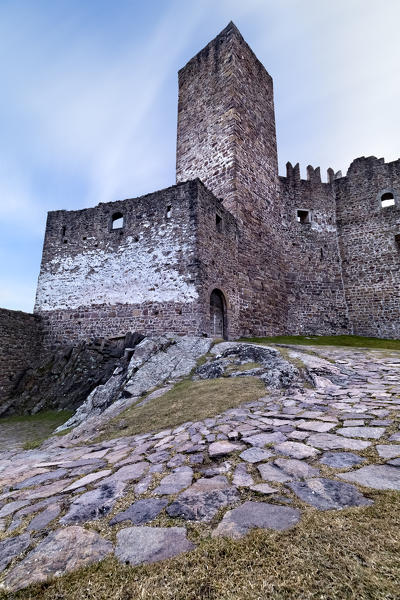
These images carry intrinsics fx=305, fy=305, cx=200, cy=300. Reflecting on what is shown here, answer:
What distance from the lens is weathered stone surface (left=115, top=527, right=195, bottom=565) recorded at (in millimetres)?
1540

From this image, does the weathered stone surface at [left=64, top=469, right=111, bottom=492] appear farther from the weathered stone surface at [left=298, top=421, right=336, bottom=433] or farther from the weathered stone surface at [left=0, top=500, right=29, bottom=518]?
the weathered stone surface at [left=298, top=421, right=336, bottom=433]

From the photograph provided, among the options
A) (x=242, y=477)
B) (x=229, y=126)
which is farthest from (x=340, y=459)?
(x=229, y=126)

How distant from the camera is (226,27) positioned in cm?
1627

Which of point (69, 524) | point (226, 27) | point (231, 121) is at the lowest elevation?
point (69, 524)

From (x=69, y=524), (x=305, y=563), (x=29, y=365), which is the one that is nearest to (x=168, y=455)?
(x=69, y=524)

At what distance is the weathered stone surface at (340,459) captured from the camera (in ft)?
7.47

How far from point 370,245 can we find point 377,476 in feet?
65.3

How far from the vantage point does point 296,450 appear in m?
2.63

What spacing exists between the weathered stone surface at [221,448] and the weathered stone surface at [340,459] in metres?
0.77

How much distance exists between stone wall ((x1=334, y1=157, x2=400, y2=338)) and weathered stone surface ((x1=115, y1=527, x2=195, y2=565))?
19.1 meters

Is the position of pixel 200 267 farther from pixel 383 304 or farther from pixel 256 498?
pixel 383 304

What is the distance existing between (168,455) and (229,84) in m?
17.9

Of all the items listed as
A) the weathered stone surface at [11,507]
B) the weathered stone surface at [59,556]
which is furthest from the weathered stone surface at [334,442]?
the weathered stone surface at [11,507]

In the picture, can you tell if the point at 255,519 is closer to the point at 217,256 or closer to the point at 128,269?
the point at 217,256
